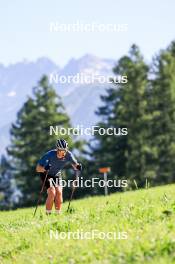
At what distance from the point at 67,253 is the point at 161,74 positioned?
2358 inches

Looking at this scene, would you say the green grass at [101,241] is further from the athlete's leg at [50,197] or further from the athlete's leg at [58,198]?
the athlete's leg at [58,198]

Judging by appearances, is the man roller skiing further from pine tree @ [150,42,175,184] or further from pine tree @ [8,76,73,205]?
pine tree @ [150,42,175,184]

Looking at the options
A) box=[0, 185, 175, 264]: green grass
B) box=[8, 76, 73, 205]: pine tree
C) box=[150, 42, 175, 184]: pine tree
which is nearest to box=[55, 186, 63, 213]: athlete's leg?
box=[0, 185, 175, 264]: green grass

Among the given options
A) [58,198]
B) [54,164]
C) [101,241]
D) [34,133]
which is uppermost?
[54,164]

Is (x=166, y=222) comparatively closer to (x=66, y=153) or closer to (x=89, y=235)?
(x=89, y=235)

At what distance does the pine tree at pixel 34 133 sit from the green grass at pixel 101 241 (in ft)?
168

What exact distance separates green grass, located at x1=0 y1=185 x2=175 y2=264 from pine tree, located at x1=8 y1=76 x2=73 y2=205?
5119 centimetres

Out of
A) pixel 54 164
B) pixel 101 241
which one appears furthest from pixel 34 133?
pixel 101 241

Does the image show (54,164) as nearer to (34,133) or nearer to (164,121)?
(164,121)

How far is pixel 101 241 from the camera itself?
33.9ft

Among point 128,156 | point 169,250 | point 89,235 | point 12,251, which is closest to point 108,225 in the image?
point 89,235

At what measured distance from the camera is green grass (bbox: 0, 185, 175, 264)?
8.84 metres

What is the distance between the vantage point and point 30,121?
69.7m

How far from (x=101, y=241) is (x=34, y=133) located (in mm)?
58927
